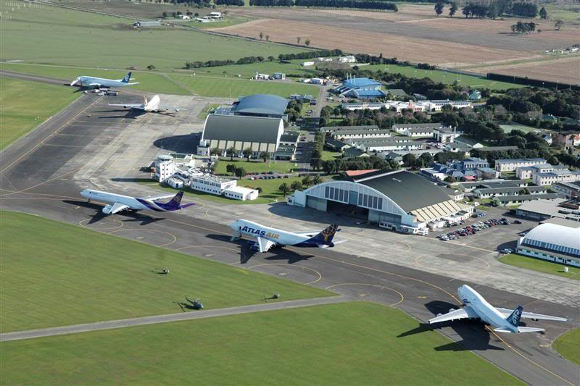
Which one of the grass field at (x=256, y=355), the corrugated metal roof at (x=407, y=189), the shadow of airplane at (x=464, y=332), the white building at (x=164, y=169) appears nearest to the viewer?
the grass field at (x=256, y=355)

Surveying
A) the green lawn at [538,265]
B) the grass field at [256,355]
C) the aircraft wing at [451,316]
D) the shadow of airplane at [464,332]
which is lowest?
the grass field at [256,355]

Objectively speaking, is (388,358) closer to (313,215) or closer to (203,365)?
(203,365)

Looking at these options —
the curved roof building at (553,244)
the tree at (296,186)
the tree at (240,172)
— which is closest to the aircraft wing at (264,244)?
the tree at (296,186)

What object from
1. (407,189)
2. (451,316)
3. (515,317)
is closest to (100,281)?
(451,316)

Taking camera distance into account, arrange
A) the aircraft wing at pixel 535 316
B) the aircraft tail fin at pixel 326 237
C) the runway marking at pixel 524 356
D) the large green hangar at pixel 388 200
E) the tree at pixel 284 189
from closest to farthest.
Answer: the runway marking at pixel 524 356
the aircraft wing at pixel 535 316
the aircraft tail fin at pixel 326 237
the large green hangar at pixel 388 200
the tree at pixel 284 189

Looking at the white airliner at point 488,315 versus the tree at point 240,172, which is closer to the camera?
the white airliner at point 488,315

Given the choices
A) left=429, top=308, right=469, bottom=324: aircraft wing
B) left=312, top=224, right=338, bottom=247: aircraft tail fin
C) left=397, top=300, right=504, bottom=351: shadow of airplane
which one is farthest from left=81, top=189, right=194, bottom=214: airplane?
left=429, top=308, right=469, bottom=324: aircraft wing

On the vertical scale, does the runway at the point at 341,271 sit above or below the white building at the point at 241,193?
below

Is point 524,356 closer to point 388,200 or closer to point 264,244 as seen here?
point 264,244

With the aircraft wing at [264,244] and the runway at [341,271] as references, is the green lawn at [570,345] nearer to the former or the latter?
the runway at [341,271]
